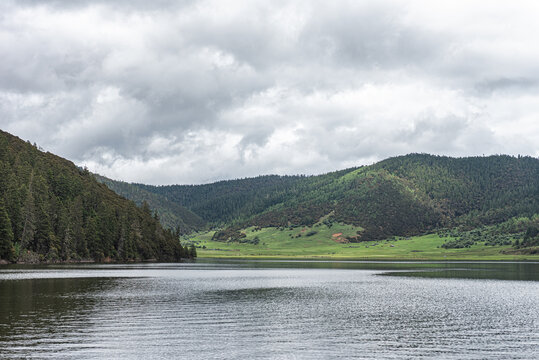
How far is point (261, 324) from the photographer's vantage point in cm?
5028

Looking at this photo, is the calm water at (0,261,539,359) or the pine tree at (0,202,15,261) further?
the pine tree at (0,202,15,261)

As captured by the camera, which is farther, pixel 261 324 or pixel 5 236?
pixel 5 236

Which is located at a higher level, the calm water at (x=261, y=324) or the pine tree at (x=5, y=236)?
the pine tree at (x=5, y=236)

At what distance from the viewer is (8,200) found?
171 meters

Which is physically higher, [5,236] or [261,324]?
[5,236]

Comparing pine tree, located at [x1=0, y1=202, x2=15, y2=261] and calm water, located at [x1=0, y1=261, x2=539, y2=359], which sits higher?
pine tree, located at [x1=0, y1=202, x2=15, y2=261]

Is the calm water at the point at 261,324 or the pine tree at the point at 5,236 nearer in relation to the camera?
the calm water at the point at 261,324

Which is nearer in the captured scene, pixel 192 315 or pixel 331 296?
pixel 192 315

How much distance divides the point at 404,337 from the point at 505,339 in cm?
833

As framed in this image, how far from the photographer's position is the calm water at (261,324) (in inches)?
1496

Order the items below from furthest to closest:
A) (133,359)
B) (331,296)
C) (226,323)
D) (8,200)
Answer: (8,200), (331,296), (226,323), (133,359)

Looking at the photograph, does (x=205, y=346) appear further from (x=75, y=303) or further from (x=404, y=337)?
(x=75, y=303)

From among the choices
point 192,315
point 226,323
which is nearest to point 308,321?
point 226,323

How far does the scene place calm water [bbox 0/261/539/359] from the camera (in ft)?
125
